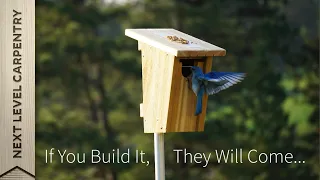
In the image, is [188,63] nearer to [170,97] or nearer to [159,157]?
[170,97]

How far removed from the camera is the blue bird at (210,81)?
3.05 m

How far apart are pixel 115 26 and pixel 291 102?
1.65 metres

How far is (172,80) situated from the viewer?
3.12 m

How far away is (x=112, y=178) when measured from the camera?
5.98 m

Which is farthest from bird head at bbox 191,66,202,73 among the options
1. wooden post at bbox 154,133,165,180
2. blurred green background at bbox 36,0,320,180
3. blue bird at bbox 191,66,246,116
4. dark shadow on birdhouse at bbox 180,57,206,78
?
blurred green background at bbox 36,0,320,180

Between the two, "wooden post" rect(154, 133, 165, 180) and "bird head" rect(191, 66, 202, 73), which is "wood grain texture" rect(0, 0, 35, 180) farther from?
"bird head" rect(191, 66, 202, 73)

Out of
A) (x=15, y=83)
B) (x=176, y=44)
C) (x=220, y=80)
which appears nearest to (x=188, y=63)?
(x=176, y=44)

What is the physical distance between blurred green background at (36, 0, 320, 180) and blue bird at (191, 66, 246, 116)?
2.76 meters

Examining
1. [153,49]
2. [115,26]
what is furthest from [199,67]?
[115,26]

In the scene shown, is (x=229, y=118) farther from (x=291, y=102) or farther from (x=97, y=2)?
(x=97, y=2)

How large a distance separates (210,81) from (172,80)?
6.8 inches

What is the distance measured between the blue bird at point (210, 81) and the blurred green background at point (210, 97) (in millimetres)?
2757

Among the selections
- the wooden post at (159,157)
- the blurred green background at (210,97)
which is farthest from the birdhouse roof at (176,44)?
the blurred green background at (210,97)

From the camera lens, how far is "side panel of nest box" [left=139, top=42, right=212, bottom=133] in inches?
123
